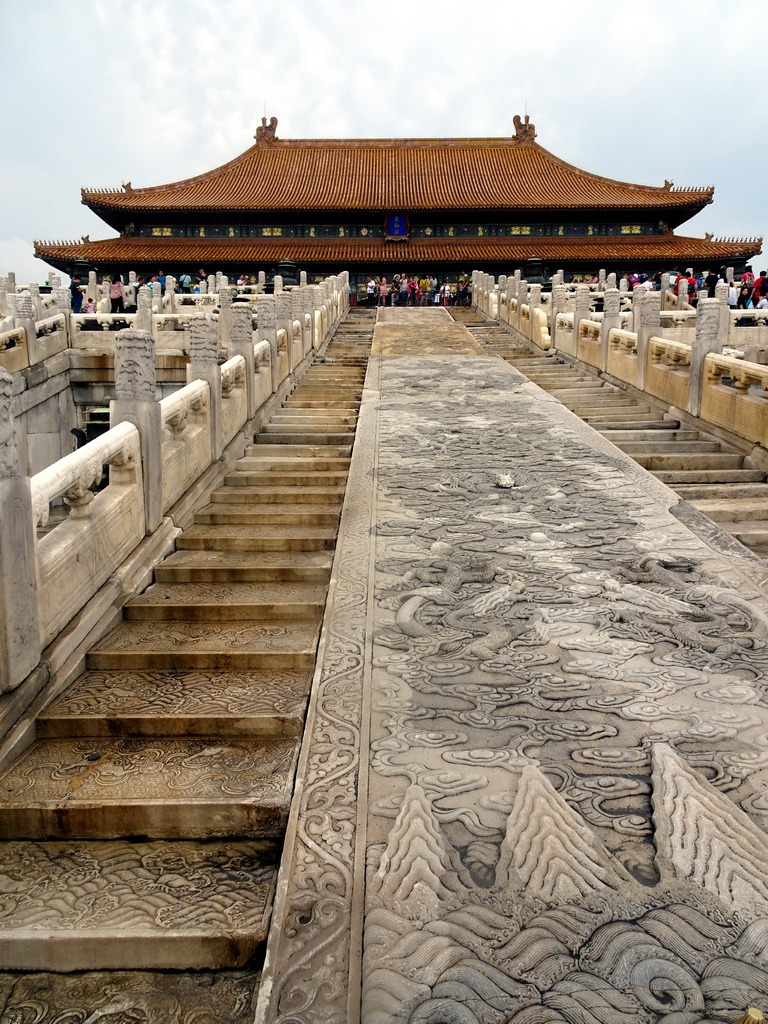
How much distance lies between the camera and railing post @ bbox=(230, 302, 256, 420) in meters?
Answer: 8.72

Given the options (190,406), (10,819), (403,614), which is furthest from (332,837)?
(190,406)

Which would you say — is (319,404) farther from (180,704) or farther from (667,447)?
(180,704)

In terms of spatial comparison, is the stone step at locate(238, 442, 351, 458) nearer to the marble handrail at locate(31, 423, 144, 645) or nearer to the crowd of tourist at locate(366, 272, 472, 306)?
the marble handrail at locate(31, 423, 144, 645)

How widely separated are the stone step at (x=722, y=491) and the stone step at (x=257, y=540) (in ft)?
10.3

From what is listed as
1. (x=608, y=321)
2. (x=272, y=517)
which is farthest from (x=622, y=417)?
(x=272, y=517)

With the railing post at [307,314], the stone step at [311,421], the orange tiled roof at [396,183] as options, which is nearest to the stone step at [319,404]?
the stone step at [311,421]

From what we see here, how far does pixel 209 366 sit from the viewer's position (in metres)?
7.14

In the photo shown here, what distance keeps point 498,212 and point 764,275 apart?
15718 millimetres

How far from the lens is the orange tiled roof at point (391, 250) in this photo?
104 ft

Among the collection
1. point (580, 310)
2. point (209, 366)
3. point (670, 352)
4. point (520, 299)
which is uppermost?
point (520, 299)

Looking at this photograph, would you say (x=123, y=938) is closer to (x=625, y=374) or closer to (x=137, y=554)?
(x=137, y=554)

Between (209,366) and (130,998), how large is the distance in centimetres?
552

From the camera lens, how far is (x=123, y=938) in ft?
8.21

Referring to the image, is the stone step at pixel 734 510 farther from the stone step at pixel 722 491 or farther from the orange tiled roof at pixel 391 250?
the orange tiled roof at pixel 391 250
